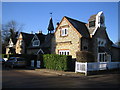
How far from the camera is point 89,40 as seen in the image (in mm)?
23875

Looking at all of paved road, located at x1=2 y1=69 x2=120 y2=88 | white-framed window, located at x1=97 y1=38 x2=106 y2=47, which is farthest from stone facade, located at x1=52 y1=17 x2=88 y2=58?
paved road, located at x1=2 y1=69 x2=120 y2=88

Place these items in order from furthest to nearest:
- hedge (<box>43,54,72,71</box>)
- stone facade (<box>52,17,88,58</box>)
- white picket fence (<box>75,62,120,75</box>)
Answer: stone facade (<box>52,17,88,58</box>) → hedge (<box>43,54,72,71</box>) → white picket fence (<box>75,62,120,75</box>)

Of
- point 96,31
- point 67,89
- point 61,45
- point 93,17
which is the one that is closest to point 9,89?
point 67,89

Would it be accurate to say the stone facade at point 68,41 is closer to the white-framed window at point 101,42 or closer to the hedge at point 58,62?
the white-framed window at point 101,42

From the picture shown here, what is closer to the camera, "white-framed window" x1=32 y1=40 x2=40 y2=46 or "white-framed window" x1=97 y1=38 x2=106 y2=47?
"white-framed window" x1=97 y1=38 x2=106 y2=47

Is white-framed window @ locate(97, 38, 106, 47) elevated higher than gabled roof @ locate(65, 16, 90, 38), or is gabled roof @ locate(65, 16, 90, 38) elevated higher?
gabled roof @ locate(65, 16, 90, 38)

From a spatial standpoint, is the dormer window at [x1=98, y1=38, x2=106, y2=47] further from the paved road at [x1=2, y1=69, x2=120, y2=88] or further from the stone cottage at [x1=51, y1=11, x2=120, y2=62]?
the paved road at [x1=2, y1=69, x2=120, y2=88]

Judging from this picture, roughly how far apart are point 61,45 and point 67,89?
52.3 ft

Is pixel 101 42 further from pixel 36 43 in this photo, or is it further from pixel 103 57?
pixel 36 43

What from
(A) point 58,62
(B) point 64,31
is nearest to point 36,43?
(B) point 64,31

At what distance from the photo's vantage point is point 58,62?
723 inches

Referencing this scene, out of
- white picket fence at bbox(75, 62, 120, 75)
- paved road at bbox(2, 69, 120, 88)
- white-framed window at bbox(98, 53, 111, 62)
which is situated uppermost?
white-framed window at bbox(98, 53, 111, 62)

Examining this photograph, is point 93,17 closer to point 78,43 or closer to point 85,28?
point 85,28

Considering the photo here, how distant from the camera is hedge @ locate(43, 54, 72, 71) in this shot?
→ 17.6m
